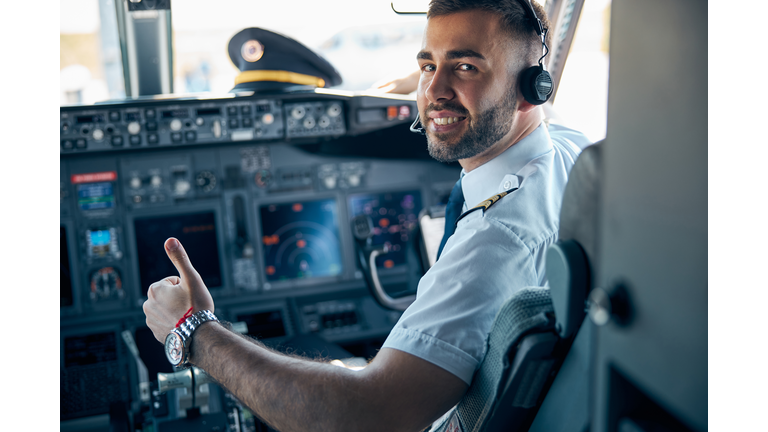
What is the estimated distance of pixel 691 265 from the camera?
0.43m

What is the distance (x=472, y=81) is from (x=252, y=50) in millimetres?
1439

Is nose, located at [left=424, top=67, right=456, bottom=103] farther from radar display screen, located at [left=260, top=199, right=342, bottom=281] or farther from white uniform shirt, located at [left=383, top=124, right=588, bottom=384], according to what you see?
radar display screen, located at [left=260, top=199, right=342, bottom=281]

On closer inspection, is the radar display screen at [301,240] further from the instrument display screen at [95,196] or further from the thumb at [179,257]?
the thumb at [179,257]

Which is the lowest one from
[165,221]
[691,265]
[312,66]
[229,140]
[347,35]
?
[691,265]

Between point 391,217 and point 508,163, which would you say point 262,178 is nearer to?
point 391,217

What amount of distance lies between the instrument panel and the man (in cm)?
109

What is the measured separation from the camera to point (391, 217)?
2.60 m

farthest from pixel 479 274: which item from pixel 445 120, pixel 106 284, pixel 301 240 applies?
pixel 106 284

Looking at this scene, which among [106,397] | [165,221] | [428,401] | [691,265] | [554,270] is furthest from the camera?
[165,221]

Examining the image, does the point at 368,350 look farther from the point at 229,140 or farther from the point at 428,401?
the point at 428,401

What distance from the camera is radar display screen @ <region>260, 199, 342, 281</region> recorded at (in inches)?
96.9

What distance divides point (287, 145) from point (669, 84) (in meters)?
2.14

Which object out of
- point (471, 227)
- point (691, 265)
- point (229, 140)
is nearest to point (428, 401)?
point (471, 227)

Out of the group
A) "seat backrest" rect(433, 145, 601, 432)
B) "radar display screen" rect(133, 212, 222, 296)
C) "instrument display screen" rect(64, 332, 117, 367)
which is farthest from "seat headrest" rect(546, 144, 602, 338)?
"instrument display screen" rect(64, 332, 117, 367)
